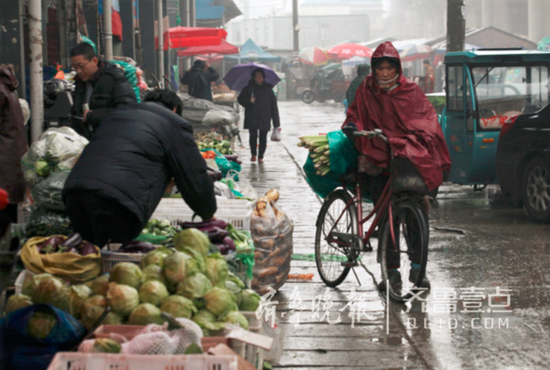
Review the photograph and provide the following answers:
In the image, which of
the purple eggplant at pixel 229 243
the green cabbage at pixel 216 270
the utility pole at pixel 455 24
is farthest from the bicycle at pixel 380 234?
the utility pole at pixel 455 24

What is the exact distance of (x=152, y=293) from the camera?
3.19m

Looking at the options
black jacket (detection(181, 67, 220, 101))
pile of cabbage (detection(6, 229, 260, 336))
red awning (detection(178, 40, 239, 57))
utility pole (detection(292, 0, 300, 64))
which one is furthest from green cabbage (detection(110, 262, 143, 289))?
utility pole (detection(292, 0, 300, 64))

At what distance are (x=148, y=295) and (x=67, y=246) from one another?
77 cm

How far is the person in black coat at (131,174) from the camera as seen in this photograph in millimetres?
3951

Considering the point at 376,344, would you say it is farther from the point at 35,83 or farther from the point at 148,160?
the point at 35,83

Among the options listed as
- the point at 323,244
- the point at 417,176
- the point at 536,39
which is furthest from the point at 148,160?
the point at 536,39

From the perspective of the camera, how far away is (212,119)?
14281 millimetres

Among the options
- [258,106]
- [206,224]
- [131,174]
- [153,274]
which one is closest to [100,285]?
[153,274]

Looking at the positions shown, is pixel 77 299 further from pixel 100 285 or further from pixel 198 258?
pixel 198 258

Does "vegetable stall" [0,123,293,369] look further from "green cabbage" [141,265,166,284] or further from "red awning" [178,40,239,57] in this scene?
"red awning" [178,40,239,57]

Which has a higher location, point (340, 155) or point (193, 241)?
point (340, 155)

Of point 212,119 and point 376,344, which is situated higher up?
point 212,119

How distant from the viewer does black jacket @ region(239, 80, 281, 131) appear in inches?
587

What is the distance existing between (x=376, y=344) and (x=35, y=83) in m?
4.39
